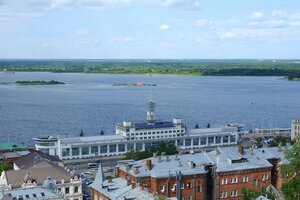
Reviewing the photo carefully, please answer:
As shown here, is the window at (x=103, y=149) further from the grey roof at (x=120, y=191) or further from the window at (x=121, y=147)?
the grey roof at (x=120, y=191)

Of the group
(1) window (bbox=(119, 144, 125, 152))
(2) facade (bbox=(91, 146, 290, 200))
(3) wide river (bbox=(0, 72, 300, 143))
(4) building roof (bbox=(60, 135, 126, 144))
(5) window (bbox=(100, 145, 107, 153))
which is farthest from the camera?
(3) wide river (bbox=(0, 72, 300, 143))

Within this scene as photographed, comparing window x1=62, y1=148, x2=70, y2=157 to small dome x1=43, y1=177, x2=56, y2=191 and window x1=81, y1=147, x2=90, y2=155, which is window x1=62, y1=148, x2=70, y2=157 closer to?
window x1=81, y1=147, x2=90, y2=155

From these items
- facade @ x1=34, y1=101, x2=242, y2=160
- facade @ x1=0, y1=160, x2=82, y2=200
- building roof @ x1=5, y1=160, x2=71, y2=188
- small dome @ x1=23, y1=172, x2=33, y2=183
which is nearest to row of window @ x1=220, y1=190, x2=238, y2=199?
facade @ x1=0, y1=160, x2=82, y2=200

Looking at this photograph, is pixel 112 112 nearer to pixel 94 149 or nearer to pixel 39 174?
pixel 94 149

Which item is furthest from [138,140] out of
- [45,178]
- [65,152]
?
[45,178]

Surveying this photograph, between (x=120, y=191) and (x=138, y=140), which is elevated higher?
(x=120, y=191)

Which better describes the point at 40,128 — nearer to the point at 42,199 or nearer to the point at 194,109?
the point at 194,109

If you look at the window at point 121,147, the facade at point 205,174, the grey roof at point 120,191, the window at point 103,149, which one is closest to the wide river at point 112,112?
the window at point 103,149

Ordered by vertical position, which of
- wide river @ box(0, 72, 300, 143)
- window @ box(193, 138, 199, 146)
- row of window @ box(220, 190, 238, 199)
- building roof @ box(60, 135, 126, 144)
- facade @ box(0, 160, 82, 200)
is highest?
facade @ box(0, 160, 82, 200)
